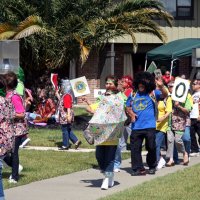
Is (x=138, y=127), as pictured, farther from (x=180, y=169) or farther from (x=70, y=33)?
(x=70, y=33)

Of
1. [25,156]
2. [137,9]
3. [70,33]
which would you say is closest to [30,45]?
[70,33]

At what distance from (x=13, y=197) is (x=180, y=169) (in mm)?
4159

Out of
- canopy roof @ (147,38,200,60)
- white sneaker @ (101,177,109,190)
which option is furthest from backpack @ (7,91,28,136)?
canopy roof @ (147,38,200,60)

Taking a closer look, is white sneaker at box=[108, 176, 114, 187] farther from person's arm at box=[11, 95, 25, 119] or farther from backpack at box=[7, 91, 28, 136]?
person's arm at box=[11, 95, 25, 119]

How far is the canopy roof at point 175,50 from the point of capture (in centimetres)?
2663

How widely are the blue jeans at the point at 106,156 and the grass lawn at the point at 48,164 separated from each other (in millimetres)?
1372

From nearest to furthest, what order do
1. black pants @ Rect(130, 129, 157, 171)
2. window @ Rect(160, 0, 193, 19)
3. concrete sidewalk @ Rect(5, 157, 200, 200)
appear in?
concrete sidewalk @ Rect(5, 157, 200, 200) < black pants @ Rect(130, 129, 157, 171) < window @ Rect(160, 0, 193, 19)

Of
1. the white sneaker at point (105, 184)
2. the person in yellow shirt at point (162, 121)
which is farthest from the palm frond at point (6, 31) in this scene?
the white sneaker at point (105, 184)

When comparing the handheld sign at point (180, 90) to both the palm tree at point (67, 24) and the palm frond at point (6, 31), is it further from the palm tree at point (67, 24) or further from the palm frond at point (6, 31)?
the palm frond at point (6, 31)

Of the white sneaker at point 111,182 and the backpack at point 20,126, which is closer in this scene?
the white sneaker at point 111,182

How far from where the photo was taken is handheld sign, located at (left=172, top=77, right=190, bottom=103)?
13750 mm

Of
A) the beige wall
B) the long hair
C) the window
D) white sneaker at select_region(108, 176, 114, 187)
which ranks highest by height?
the window

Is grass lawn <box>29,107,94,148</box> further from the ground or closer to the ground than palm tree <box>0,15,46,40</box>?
closer to the ground

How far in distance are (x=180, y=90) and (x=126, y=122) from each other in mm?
1601
